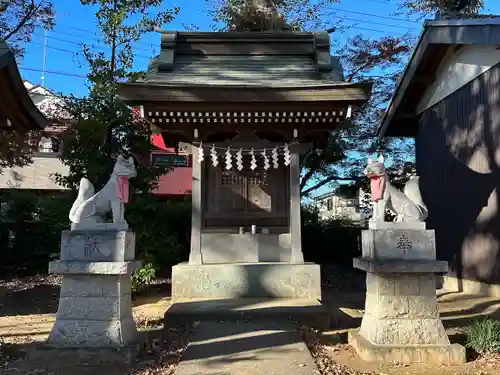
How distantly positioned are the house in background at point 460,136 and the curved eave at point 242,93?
8.64 ft

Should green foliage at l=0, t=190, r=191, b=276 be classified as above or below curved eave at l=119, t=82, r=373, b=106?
below

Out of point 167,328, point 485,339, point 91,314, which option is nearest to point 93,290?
point 91,314

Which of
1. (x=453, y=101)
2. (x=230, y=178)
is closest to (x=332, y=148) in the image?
(x=453, y=101)

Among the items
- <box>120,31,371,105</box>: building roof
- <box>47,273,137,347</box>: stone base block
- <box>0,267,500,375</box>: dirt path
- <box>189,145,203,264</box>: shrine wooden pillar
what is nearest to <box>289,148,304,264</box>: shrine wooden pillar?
<box>0,267,500,375</box>: dirt path

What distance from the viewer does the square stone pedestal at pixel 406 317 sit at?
18.3ft

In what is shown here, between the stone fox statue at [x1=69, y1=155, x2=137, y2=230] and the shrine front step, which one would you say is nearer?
the stone fox statue at [x1=69, y1=155, x2=137, y2=230]

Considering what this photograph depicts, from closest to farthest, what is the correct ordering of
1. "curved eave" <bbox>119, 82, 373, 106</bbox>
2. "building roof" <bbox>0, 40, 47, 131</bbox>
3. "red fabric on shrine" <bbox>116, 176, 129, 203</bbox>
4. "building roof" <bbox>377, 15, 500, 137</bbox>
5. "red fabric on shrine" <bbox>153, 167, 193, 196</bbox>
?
"red fabric on shrine" <bbox>116, 176, 129, 203</bbox> < "building roof" <bbox>0, 40, 47, 131</bbox> < "building roof" <bbox>377, 15, 500, 137</bbox> < "curved eave" <bbox>119, 82, 373, 106</bbox> < "red fabric on shrine" <bbox>153, 167, 193, 196</bbox>

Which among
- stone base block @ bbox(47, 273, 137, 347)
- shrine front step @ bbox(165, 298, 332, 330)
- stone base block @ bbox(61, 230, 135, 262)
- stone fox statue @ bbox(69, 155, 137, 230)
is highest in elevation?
stone fox statue @ bbox(69, 155, 137, 230)

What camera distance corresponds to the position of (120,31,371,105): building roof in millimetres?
8844

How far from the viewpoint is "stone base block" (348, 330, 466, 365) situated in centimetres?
555

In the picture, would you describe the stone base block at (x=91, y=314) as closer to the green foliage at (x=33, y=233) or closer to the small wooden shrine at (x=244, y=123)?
the small wooden shrine at (x=244, y=123)

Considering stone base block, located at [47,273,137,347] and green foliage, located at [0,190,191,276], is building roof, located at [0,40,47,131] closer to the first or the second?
stone base block, located at [47,273,137,347]

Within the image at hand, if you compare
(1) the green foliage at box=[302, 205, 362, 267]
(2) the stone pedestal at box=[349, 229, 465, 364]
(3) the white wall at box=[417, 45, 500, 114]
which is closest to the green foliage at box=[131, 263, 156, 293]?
(2) the stone pedestal at box=[349, 229, 465, 364]

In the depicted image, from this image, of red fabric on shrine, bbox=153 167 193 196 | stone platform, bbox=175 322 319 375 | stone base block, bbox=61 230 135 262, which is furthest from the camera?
red fabric on shrine, bbox=153 167 193 196
